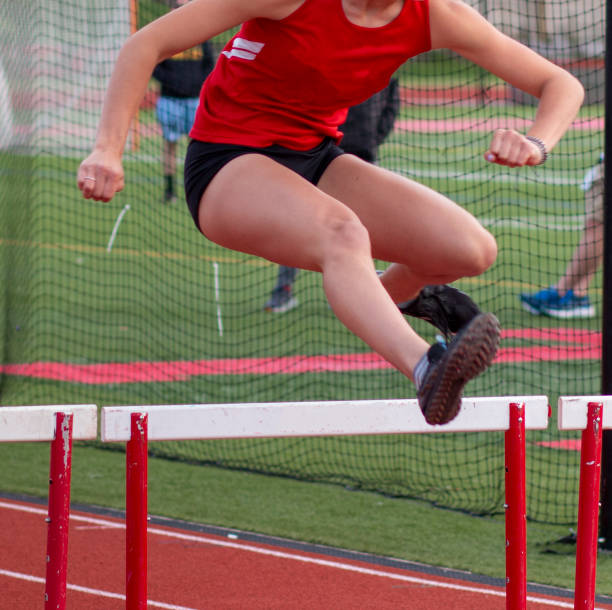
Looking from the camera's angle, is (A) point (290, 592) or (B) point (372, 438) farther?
(B) point (372, 438)

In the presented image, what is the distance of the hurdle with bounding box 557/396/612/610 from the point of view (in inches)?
123

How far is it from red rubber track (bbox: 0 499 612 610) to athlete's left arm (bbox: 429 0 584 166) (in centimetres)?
211

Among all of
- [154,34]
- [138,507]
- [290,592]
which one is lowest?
[290,592]

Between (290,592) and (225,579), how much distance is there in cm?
31

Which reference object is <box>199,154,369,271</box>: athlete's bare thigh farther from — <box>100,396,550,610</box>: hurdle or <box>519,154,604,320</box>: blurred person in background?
<box>519,154,604,320</box>: blurred person in background

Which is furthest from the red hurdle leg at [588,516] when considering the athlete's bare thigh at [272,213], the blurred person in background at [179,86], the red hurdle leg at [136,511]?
the blurred person in background at [179,86]

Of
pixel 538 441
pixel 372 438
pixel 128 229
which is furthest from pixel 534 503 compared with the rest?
pixel 128 229

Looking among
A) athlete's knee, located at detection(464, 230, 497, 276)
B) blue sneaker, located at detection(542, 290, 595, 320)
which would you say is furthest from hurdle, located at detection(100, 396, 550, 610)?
blue sneaker, located at detection(542, 290, 595, 320)

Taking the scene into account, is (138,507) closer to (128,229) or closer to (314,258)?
(314,258)

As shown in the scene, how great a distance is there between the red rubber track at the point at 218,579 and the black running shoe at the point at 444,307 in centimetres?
148

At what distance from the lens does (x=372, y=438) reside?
6.66 metres

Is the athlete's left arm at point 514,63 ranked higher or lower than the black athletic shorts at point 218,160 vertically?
higher

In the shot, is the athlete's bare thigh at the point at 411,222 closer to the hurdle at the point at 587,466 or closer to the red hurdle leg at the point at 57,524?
the hurdle at the point at 587,466

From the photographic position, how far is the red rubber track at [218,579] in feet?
14.1
